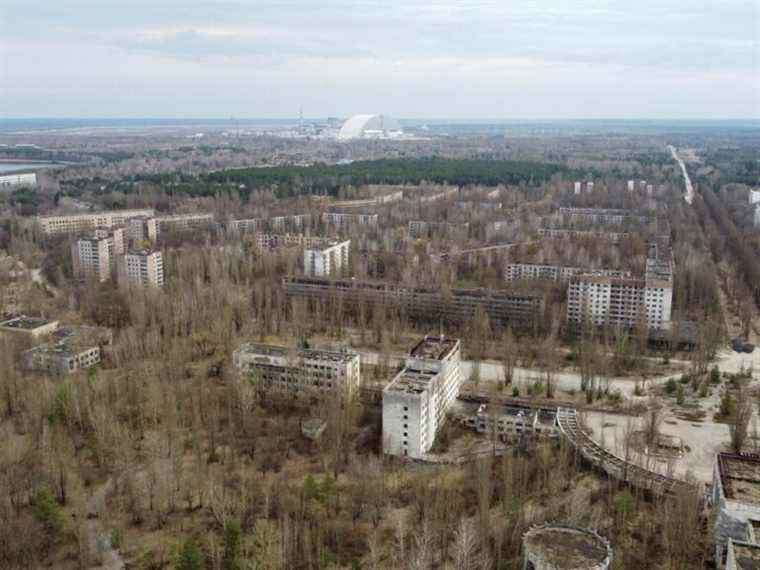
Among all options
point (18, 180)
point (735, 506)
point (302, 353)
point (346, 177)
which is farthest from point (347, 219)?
point (18, 180)

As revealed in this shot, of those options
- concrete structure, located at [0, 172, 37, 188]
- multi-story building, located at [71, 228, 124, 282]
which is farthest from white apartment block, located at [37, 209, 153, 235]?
concrete structure, located at [0, 172, 37, 188]

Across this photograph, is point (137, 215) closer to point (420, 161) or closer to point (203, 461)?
point (203, 461)

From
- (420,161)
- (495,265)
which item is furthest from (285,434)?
(420,161)

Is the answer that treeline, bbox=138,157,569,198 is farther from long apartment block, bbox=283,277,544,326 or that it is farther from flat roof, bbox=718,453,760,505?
flat roof, bbox=718,453,760,505

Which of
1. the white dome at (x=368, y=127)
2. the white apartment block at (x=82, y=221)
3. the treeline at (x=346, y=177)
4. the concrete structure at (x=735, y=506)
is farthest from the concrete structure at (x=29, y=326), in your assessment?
the white dome at (x=368, y=127)

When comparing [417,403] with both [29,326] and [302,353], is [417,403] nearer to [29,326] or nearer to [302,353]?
[302,353]
